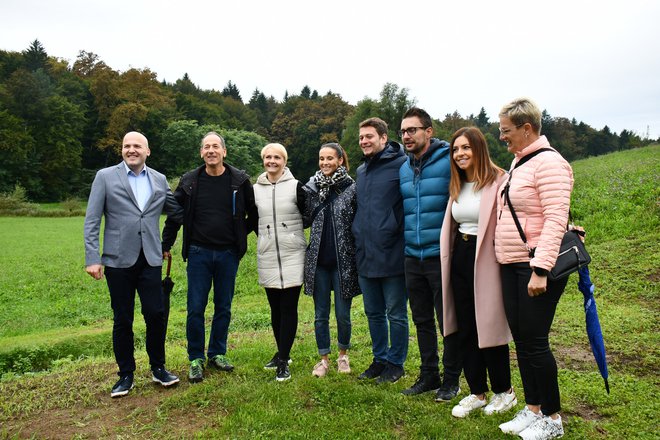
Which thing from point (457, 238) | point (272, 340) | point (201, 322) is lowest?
point (272, 340)

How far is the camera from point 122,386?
5211mm

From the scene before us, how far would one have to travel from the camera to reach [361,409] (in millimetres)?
4637

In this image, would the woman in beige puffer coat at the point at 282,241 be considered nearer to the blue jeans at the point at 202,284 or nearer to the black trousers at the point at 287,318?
the black trousers at the point at 287,318

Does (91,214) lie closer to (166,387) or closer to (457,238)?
(166,387)

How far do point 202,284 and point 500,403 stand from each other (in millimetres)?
3240

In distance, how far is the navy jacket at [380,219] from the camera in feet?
16.8

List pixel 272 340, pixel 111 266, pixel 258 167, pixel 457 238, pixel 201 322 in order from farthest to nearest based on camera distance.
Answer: pixel 258 167 < pixel 272 340 < pixel 201 322 < pixel 111 266 < pixel 457 238

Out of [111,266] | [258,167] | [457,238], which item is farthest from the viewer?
[258,167]

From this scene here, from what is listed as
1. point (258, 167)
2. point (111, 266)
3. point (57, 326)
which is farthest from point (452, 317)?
point (258, 167)

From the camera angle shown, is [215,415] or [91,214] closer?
[215,415]

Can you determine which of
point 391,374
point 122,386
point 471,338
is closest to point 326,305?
point 391,374

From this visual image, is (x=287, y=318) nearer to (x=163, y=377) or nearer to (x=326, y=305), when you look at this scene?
(x=326, y=305)

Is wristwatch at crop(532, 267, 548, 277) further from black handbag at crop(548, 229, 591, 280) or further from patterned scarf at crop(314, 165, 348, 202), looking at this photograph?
patterned scarf at crop(314, 165, 348, 202)

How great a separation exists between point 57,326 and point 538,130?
38.6 ft
